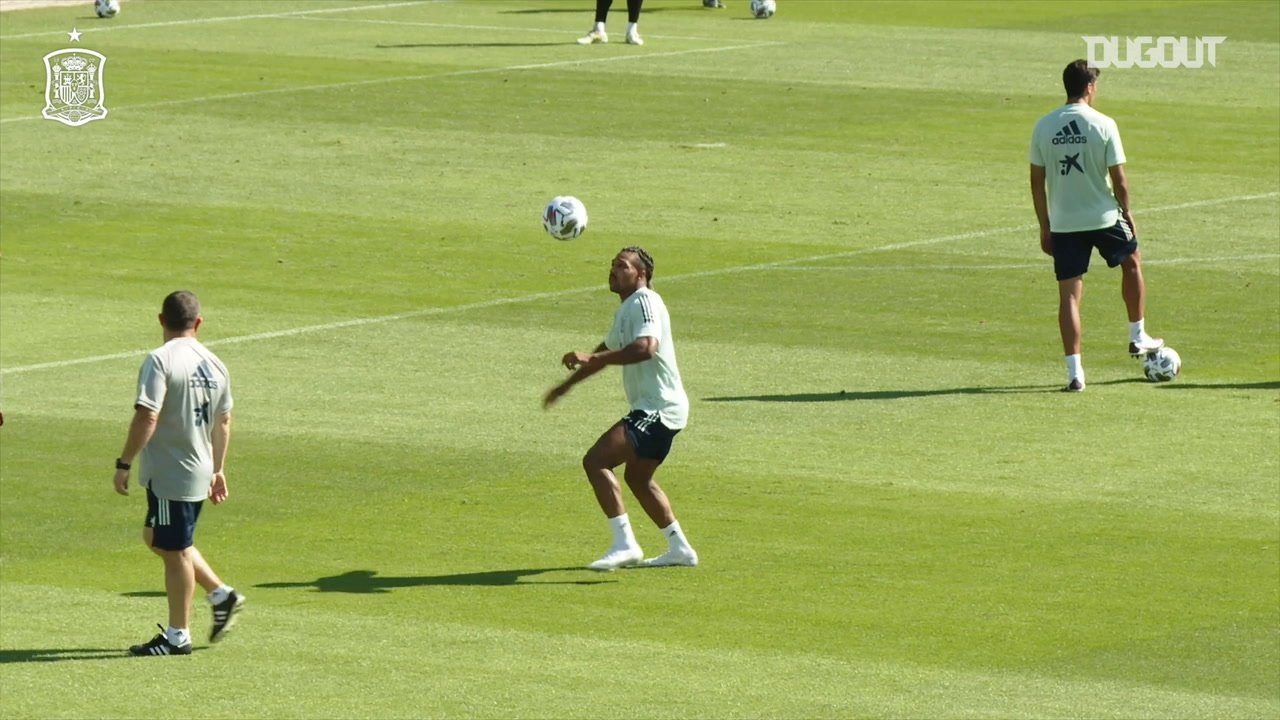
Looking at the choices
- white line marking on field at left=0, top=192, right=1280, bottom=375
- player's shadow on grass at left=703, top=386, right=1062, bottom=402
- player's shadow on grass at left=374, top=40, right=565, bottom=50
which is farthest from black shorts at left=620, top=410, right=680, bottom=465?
player's shadow on grass at left=374, top=40, right=565, bottom=50

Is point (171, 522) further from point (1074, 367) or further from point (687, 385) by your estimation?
point (1074, 367)

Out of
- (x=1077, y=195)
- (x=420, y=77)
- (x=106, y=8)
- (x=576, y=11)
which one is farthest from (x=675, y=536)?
(x=576, y=11)

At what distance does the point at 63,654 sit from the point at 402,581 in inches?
87.7

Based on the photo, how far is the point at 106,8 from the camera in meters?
48.7

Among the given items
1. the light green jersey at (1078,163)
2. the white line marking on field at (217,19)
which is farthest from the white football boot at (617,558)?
the white line marking on field at (217,19)

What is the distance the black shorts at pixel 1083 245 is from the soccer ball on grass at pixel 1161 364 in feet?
2.72

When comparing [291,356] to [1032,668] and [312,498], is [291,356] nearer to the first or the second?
[312,498]

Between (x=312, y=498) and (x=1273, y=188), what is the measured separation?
56.4 ft

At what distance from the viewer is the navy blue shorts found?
526 inches

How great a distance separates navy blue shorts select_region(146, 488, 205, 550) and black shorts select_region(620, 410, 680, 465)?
2766 millimetres

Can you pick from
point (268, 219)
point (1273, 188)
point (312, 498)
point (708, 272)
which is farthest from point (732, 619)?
point (1273, 188)

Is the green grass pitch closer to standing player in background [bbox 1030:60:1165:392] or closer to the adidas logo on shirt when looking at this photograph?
standing player in background [bbox 1030:60:1165:392]

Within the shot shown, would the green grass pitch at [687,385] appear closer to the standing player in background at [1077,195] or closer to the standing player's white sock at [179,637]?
the standing player's white sock at [179,637]

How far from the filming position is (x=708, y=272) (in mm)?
25828
